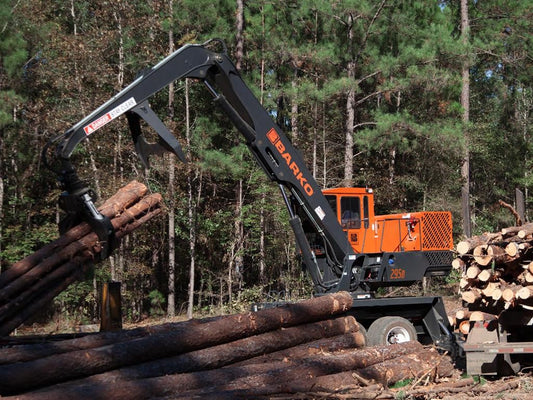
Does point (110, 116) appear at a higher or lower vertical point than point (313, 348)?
higher

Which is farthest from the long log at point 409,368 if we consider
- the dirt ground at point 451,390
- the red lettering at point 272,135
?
the red lettering at point 272,135

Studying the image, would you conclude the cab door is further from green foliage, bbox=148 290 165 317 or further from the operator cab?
green foliage, bbox=148 290 165 317

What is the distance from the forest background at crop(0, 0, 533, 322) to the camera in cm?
2372

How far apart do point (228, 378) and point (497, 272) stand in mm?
4961

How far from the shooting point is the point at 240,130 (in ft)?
37.9

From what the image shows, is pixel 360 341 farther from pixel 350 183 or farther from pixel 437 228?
pixel 350 183

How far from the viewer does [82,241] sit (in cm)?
1091

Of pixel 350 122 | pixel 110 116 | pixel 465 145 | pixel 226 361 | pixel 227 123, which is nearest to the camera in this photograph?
pixel 226 361

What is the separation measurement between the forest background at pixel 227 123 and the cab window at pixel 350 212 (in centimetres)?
888

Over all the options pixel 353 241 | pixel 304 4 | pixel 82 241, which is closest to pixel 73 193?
pixel 82 241

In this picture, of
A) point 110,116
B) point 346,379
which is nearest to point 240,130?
point 110,116

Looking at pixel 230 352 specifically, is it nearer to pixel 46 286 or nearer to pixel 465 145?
pixel 46 286

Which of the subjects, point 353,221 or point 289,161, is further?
point 353,221

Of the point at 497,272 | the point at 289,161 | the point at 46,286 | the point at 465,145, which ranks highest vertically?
the point at 465,145
